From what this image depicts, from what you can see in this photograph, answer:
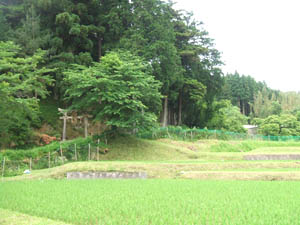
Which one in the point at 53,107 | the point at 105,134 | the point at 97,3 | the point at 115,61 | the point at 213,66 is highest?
the point at 97,3

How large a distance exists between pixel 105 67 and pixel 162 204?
14928 mm

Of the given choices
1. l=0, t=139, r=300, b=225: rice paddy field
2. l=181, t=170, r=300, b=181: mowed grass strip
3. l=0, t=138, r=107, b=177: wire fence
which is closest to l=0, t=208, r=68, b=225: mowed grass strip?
l=0, t=139, r=300, b=225: rice paddy field

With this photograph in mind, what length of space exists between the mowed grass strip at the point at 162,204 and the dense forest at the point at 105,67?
16.4 ft

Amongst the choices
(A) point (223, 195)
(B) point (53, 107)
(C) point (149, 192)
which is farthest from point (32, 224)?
(B) point (53, 107)

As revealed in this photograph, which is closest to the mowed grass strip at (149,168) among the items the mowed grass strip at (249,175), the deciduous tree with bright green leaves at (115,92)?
the mowed grass strip at (249,175)

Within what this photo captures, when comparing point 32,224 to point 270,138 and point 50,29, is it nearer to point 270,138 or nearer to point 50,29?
point 50,29

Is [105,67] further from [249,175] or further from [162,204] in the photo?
[162,204]

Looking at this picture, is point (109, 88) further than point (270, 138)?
No

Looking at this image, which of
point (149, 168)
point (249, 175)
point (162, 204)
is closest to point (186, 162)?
point (149, 168)

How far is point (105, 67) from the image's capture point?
2114 centimetres

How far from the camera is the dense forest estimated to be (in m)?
20.5

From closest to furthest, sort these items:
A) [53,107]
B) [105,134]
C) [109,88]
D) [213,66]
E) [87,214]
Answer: [87,214]
[109,88]
[105,134]
[53,107]
[213,66]

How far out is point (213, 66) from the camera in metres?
37.1

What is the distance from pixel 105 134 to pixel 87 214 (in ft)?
51.9
